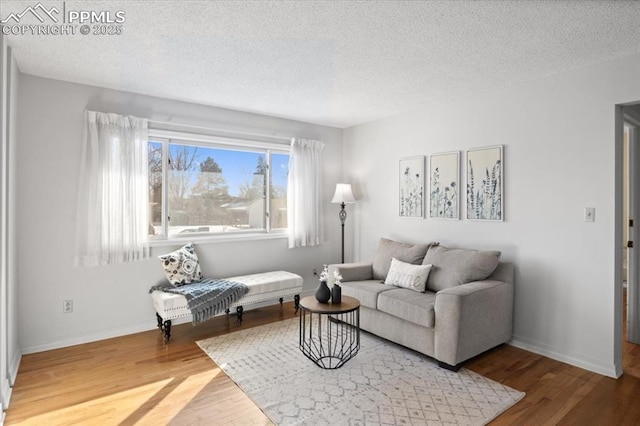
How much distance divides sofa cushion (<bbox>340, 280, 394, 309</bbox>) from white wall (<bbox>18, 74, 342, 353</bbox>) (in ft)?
6.60

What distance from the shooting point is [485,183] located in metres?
3.72

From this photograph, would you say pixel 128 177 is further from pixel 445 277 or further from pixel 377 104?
pixel 445 277

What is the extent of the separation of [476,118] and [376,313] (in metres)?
2.31

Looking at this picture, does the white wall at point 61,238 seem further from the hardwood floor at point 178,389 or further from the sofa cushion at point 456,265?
the sofa cushion at point 456,265

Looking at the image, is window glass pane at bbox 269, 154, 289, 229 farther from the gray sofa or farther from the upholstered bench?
the gray sofa

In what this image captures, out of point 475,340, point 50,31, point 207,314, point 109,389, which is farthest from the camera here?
point 207,314

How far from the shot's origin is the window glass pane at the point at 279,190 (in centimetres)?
496

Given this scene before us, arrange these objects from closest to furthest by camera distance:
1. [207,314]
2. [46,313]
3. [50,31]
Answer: [50,31], [46,313], [207,314]

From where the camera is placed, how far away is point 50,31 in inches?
96.5

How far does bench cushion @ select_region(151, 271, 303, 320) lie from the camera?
3.47 m

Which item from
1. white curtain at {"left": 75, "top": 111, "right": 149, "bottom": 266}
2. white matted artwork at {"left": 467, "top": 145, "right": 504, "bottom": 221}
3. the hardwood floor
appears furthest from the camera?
white matted artwork at {"left": 467, "top": 145, "right": 504, "bottom": 221}

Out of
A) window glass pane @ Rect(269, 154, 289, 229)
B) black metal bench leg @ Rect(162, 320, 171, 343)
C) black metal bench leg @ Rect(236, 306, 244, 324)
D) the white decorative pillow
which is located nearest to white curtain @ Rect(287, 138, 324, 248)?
window glass pane @ Rect(269, 154, 289, 229)

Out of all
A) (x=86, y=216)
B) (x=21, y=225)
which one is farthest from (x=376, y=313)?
(x=21, y=225)

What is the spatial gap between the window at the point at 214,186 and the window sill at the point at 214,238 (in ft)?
0.21
